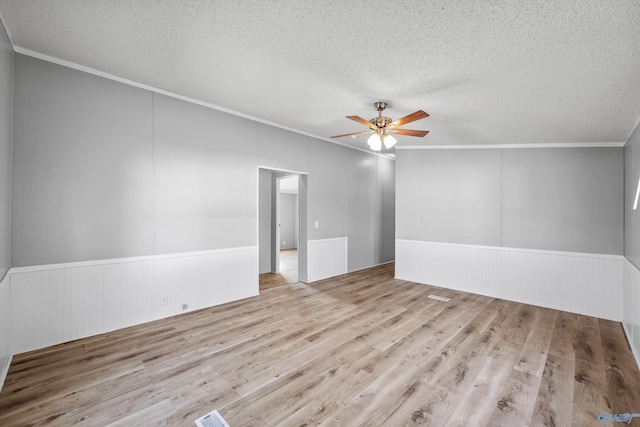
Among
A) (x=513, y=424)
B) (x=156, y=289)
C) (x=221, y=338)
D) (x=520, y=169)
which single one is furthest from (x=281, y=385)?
(x=520, y=169)

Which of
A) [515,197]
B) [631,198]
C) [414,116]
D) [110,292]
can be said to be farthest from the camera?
[515,197]

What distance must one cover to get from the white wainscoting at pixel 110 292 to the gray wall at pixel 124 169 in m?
0.12

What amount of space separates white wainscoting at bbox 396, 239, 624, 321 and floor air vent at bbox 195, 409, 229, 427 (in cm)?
449

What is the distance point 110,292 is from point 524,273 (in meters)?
5.87

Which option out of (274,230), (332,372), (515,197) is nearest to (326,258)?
(274,230)

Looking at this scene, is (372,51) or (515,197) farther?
(515,197)

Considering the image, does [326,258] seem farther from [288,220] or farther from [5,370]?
[288,220]

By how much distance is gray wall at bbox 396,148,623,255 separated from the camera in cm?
402

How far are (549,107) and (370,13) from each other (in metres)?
2.61

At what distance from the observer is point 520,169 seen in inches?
179

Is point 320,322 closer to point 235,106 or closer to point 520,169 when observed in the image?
point 235,106

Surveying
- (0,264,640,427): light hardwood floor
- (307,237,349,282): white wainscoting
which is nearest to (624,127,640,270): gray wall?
(0,264,640,427): light hardwood floor

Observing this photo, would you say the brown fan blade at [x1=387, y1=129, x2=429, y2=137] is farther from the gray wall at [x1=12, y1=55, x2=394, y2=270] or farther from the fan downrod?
the gray wall at [x1=12, y1=55, x2=394, y2=270]

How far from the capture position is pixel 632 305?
311 centimetres
